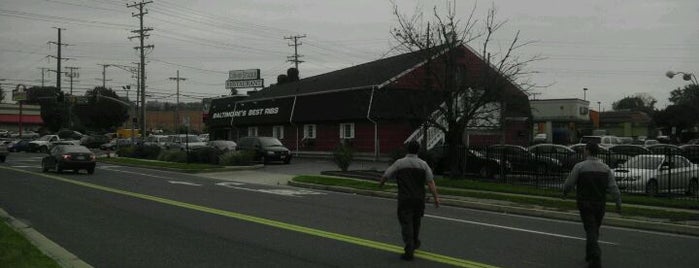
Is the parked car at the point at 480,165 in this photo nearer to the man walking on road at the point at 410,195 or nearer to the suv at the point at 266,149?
the suv at the point at 266,149

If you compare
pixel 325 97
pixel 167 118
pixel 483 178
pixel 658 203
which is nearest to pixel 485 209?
pixel 658 203

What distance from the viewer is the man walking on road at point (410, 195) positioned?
28.9 feet

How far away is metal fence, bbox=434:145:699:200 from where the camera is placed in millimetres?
19859

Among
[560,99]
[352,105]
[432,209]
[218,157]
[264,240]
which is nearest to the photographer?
[264,240]

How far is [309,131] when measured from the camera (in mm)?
45438

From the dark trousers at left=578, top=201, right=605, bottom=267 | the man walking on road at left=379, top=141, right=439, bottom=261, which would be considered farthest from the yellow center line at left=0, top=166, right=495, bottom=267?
the dark trousers at left=578, top=201, right=605, bottom=267

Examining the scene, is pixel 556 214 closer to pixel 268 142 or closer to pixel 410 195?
pixel 410 195

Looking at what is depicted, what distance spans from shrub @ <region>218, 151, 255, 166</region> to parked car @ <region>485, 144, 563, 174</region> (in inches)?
562

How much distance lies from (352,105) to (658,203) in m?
25.0

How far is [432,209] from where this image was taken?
52.9 feet

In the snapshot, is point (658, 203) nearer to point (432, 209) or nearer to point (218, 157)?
point (432, 209)

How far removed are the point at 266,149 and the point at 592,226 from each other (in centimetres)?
2917

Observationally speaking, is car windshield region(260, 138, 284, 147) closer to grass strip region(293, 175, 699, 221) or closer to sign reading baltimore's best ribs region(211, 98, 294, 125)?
sign reading baltimore's best ribs region(211, 98, 294, 125)

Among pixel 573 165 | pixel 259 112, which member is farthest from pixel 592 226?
pixel 259 112
